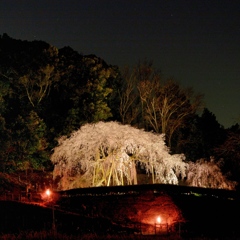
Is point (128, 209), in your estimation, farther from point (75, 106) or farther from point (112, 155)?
point (75, 106)

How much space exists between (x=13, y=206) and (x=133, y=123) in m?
18.3

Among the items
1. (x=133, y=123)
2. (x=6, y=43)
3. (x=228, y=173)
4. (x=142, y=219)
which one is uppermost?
(x=6, y=43)

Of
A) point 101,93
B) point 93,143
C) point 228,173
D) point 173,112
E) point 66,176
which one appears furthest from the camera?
point 173,112

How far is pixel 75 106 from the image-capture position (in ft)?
114

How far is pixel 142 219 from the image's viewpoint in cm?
2431

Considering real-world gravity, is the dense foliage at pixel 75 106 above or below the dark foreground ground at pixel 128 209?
above

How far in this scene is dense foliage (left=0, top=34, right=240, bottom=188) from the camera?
31.6 meters

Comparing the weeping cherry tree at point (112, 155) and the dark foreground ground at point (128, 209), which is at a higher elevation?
the weeping cherry tree at point (112, 155)

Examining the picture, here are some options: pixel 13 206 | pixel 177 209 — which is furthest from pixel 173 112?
pixel 13 206

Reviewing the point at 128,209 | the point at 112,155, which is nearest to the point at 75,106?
the point at 112,155

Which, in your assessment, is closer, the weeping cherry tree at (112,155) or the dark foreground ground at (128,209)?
the dark foreground ground at (128,209)

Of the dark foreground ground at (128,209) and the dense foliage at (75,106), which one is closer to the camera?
the dark foreground ground at (128,209)

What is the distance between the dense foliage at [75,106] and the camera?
31641mm

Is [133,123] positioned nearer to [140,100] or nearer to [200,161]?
Answer: [140,100]
